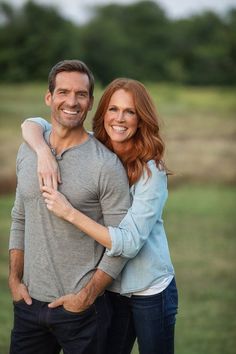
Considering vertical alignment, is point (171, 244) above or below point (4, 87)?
below

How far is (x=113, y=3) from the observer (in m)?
12.8

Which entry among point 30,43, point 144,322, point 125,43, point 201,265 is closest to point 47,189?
point 144,322

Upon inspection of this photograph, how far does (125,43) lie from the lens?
40.6ft

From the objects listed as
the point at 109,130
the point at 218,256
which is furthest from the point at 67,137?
the point at 218,256

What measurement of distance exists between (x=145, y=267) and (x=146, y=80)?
10.4 meters

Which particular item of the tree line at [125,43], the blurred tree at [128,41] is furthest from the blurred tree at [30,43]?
the blurred tree at [128,41]

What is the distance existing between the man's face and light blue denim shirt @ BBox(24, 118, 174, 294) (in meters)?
0.26

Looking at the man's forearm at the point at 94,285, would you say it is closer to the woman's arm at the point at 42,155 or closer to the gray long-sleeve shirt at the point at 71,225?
the gray long-sleeve shirt at the point at 71,225

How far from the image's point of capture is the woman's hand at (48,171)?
6.17ft

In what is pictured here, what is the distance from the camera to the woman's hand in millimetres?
1880

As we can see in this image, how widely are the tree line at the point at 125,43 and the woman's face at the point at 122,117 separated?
31.1ft

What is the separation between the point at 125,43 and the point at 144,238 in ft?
35.5

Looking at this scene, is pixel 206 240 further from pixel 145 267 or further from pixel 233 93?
pixel 145 267

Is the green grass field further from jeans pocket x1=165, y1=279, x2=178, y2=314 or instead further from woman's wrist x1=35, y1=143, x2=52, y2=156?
woman's wrist x1=35, y1=143, x2=52, y2=156
